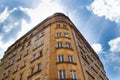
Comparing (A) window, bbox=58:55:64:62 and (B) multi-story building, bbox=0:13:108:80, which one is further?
(A) window, bbox=58:55:64:62

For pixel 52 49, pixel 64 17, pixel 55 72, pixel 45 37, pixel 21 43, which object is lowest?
pixel 55 72

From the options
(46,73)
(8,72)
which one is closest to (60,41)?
(46,73)

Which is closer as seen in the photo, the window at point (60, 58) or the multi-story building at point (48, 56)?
the multi-story building at point (48, 56)

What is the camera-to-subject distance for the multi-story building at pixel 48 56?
101 ft

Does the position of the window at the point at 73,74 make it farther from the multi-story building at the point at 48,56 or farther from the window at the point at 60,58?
the window at the point at 60,58

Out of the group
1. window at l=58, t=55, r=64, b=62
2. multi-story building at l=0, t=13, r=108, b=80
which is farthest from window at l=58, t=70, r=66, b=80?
window at l=58, t=55, r=64, b=62

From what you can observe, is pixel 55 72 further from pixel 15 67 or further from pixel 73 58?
pixel 15 67

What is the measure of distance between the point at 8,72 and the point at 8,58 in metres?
6.52

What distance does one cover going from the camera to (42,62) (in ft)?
112

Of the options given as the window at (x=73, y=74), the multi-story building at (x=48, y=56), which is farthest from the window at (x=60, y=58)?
the window at (x=73, y=74)

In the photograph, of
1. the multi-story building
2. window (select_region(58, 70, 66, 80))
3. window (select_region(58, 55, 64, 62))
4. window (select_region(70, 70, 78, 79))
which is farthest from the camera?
window (select_region(58, 55, 64, 62))

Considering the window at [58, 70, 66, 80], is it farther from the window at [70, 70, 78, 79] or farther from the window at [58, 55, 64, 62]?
the window at [58, 55, 64, 62]

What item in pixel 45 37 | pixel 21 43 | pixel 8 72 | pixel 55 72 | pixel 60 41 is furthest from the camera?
pixel 21 43

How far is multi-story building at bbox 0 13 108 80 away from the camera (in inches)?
1216
